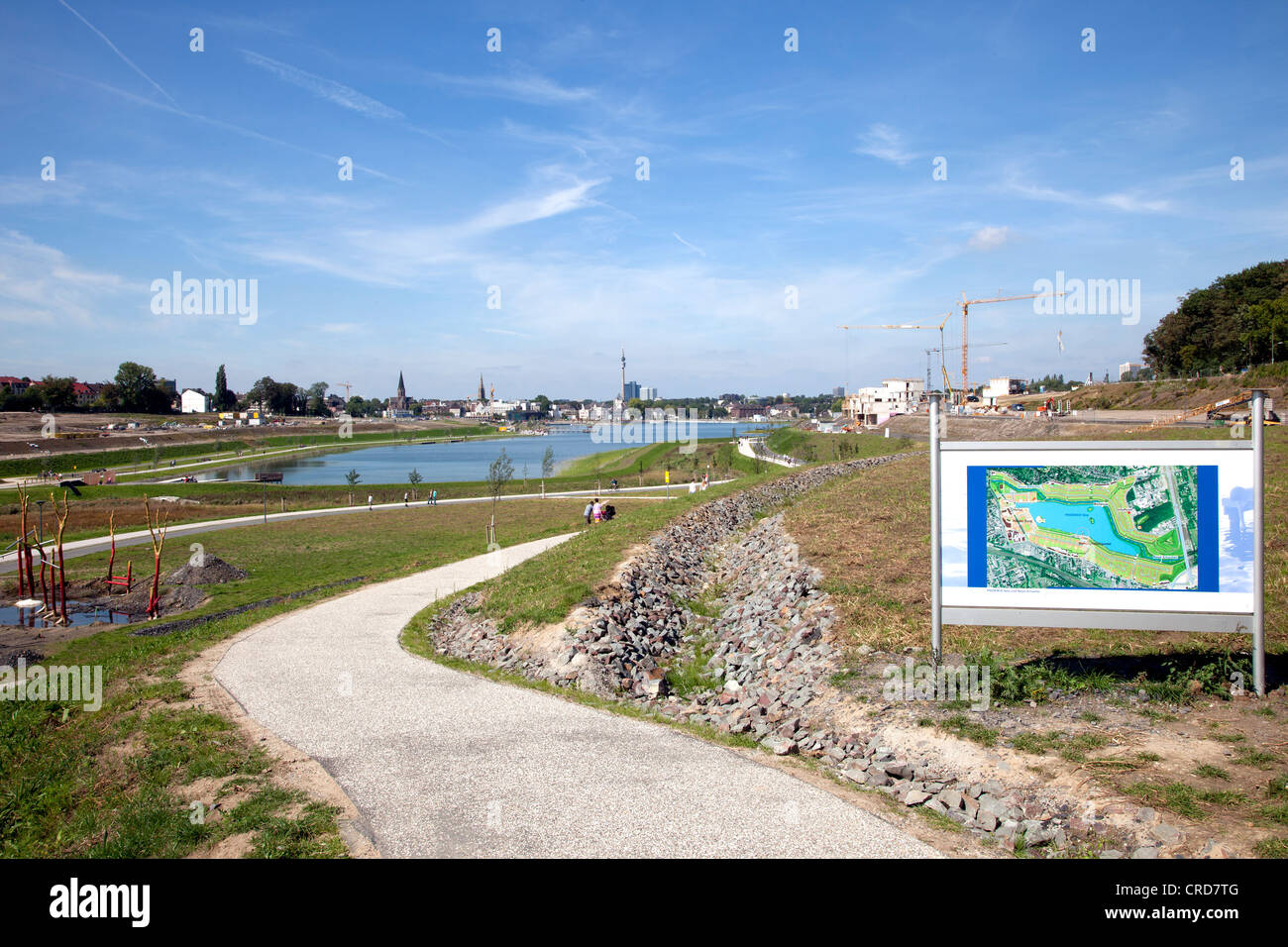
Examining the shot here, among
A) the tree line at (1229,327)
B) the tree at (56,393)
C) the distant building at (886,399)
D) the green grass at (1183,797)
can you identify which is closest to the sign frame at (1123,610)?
the green grass at (1183,797)

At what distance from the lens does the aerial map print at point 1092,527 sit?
8.32 metres

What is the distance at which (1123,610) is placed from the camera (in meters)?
8.36

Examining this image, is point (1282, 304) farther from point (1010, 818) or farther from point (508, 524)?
point (1010, 818)

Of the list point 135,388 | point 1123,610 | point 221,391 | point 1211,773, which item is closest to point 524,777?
point 1211,773

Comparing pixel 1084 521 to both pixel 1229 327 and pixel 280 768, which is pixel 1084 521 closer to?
pixel 280 768

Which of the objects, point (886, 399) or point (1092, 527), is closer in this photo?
point (1092, 527)

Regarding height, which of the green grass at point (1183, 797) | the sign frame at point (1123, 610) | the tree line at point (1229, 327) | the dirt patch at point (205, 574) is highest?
the tree line at point (1229, 327)

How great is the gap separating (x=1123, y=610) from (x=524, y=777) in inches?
272

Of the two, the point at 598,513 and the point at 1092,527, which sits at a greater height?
the point at 1092,527

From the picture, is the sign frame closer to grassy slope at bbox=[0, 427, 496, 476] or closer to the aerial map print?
the aerial map print

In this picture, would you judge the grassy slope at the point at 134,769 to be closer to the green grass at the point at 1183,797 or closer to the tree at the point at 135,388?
the green grass at the point at 1183,797

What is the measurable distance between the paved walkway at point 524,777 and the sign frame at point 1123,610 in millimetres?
3166

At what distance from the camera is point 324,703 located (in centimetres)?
1096

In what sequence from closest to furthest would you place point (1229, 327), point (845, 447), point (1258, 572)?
point (1258, 572)
point (845, 447)
point (1229, 327)
